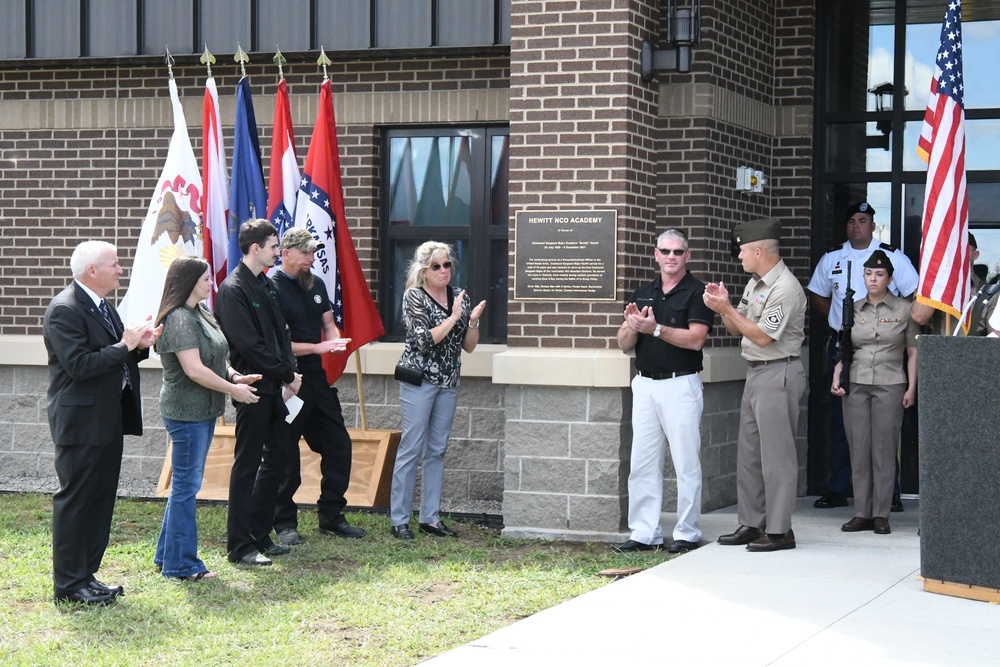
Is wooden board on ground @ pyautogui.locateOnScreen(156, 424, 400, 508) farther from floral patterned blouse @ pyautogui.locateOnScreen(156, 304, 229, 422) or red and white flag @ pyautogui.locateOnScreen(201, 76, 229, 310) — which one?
floral patterned blouse @ pyautogui.locateOnScreen(156, 304, 229, 422)

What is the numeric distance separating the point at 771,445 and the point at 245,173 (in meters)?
4.73

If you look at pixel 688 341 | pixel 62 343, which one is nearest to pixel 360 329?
pixel 688 341

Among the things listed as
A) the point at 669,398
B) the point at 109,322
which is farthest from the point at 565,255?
the point at 109,322

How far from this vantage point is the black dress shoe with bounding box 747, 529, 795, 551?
29.3 feet

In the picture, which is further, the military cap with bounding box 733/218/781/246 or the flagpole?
the flagpole

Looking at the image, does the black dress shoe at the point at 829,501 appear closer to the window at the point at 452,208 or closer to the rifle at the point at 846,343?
the rifle at the point at 846,343

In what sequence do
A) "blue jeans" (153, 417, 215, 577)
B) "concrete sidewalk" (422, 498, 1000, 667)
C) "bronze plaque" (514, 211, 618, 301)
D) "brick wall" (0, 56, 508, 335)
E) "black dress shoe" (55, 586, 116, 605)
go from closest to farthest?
"concrete sidewalk" (422, 498, 1000, 667) → "black dress shoe" (55, 586, 116, 605) → "blue jeans" (153, 417, 215, 577) → "bronze plaque" (514, 211, 618, 301) → "brick wall" (0, 56, 508, 335)

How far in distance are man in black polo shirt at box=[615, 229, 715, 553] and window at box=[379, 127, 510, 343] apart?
101 inches

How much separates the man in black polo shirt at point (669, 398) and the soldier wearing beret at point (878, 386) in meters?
1.34

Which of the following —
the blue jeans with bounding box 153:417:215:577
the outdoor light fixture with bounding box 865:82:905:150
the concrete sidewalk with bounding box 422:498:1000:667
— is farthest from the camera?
the outdoor light fixture with bounding box 865:82:905:150

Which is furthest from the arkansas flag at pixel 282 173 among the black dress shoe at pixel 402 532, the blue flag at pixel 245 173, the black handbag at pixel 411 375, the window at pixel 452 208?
the black dress shoe at pixel 402 532

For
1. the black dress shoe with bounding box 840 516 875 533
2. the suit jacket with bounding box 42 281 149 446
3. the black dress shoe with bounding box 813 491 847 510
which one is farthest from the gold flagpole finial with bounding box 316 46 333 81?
the black dress shoe with bounding box 840 516 875 533

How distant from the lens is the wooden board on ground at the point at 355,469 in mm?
10844

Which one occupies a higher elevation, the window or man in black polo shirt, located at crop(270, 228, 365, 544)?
the window
